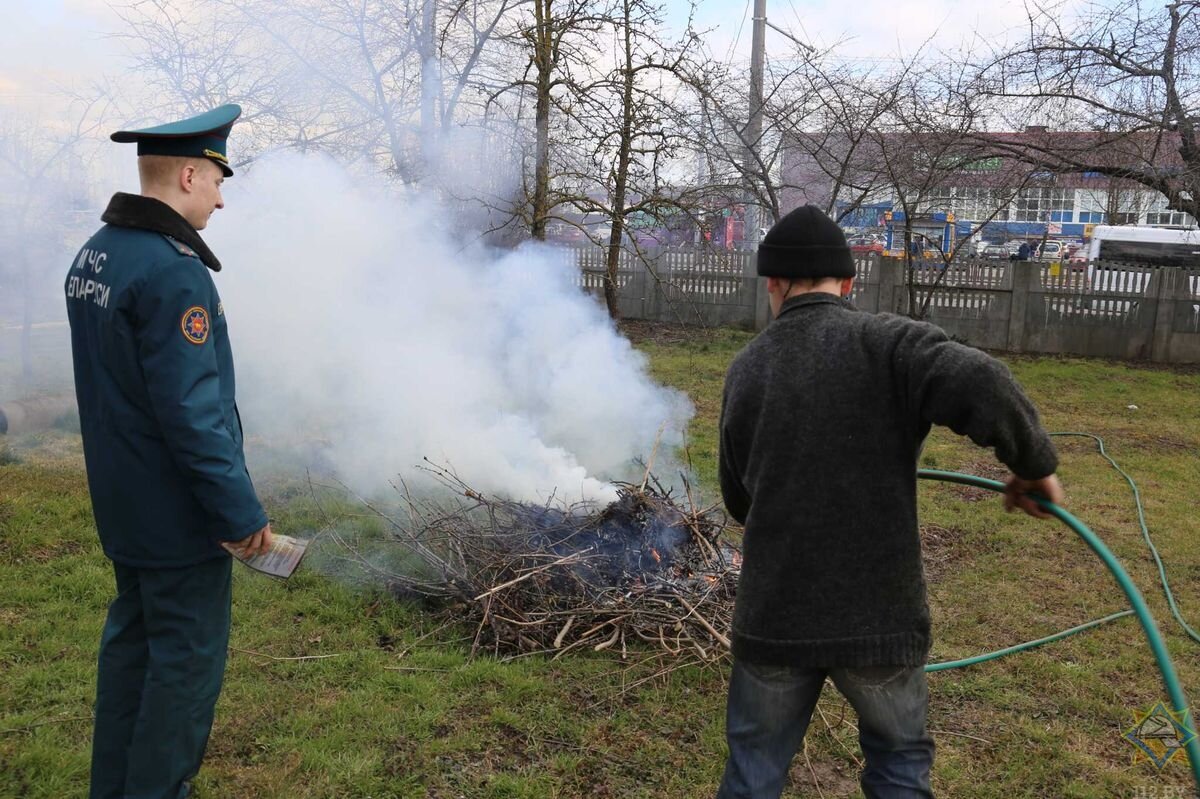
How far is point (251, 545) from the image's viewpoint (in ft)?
8.04

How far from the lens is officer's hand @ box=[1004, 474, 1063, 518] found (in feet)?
6.70

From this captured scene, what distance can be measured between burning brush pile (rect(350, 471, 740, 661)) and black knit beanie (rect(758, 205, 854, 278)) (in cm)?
200

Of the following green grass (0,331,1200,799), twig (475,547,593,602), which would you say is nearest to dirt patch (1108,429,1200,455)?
green grass (0,331,1200,799)

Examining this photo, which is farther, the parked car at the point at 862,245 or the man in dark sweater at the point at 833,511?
the parked car at the point at 862,245

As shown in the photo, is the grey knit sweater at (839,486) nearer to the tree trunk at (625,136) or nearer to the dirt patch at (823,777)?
the dirt patch at (823,777)

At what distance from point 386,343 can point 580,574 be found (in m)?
2.74

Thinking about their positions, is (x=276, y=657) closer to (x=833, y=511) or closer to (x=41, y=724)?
(x=41, y=724)

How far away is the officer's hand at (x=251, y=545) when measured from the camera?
2.42 metres

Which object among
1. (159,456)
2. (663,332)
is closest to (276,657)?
(159,456)

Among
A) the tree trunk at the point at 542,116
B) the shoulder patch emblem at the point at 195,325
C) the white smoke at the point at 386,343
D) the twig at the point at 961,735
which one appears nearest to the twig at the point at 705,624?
the twig at the point at 961,735

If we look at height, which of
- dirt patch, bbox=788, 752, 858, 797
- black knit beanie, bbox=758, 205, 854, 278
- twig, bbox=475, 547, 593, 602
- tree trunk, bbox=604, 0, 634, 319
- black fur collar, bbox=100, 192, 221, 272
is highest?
tree trunk, bbox=604, 0, 634, 319

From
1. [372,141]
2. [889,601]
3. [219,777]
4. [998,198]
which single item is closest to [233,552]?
[219,777]

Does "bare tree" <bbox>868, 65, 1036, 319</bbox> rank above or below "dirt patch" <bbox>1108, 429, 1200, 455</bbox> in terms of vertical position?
above

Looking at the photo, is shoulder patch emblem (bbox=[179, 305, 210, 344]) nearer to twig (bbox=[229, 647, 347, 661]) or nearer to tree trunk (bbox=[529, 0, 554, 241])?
twig (bbox=[229, 647, 347, 661])
